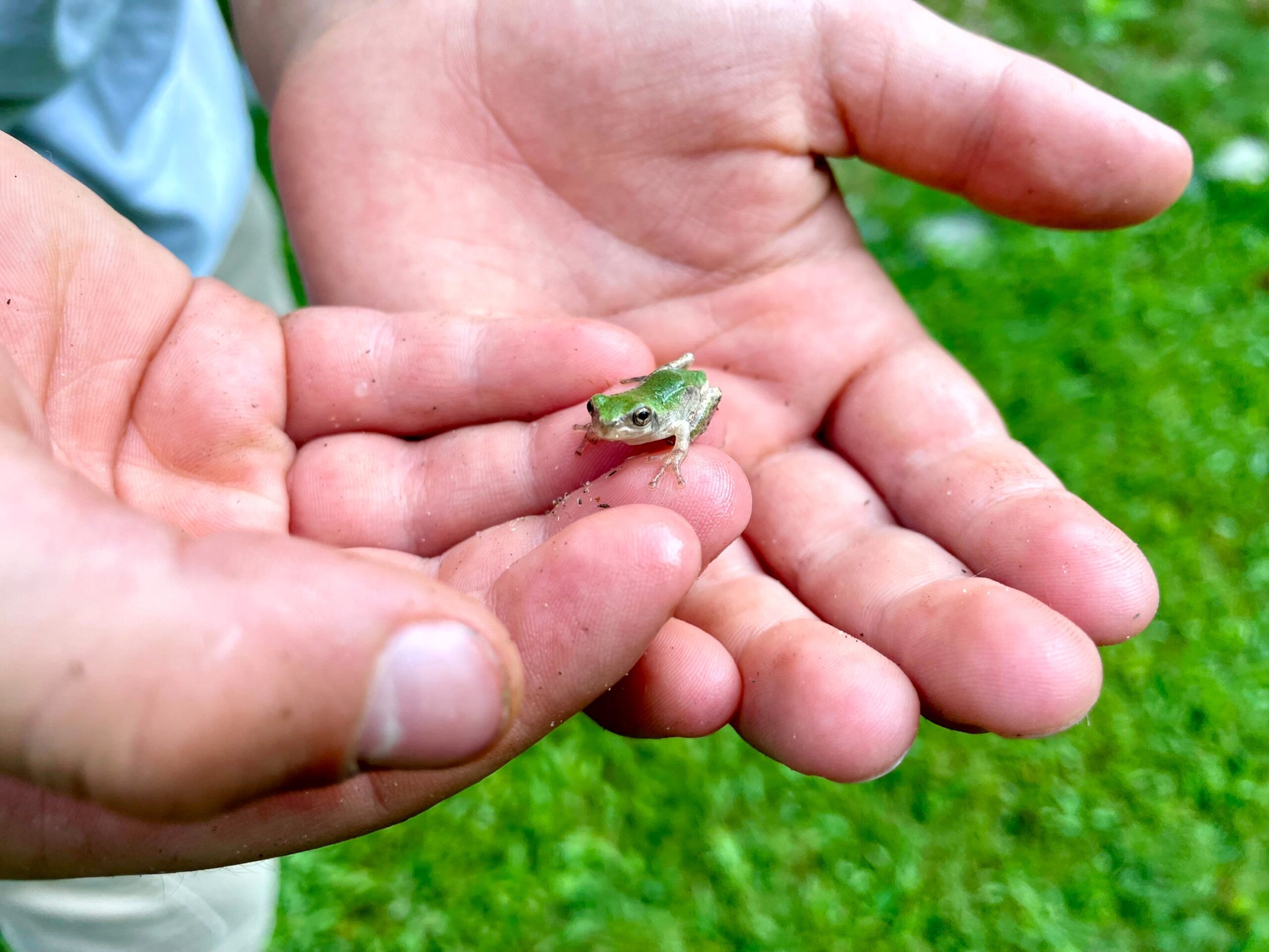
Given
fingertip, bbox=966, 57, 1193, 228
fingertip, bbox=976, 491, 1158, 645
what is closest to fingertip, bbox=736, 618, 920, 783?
fingertip, bbox=976, 491, 1158, 645

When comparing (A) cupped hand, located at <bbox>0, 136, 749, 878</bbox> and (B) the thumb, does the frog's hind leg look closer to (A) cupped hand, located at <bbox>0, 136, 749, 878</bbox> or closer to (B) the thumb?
(A) cupped hand, located at <bbox>0, 136, 749, 878</bbox>

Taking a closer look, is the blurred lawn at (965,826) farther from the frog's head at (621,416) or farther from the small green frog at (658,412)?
the frog's head at (621,416)

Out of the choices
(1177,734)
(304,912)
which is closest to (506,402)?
(304,912)

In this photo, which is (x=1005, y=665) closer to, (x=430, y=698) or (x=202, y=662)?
(x=430, y=698)

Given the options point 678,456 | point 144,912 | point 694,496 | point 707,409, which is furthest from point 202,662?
point 144,912

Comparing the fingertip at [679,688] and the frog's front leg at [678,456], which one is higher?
the frog's front leg at [678,456]

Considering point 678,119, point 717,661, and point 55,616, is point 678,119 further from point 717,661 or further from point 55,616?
point 55,616

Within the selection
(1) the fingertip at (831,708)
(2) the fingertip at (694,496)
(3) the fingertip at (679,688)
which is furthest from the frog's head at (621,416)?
(1) the fingertip at (831,708)
